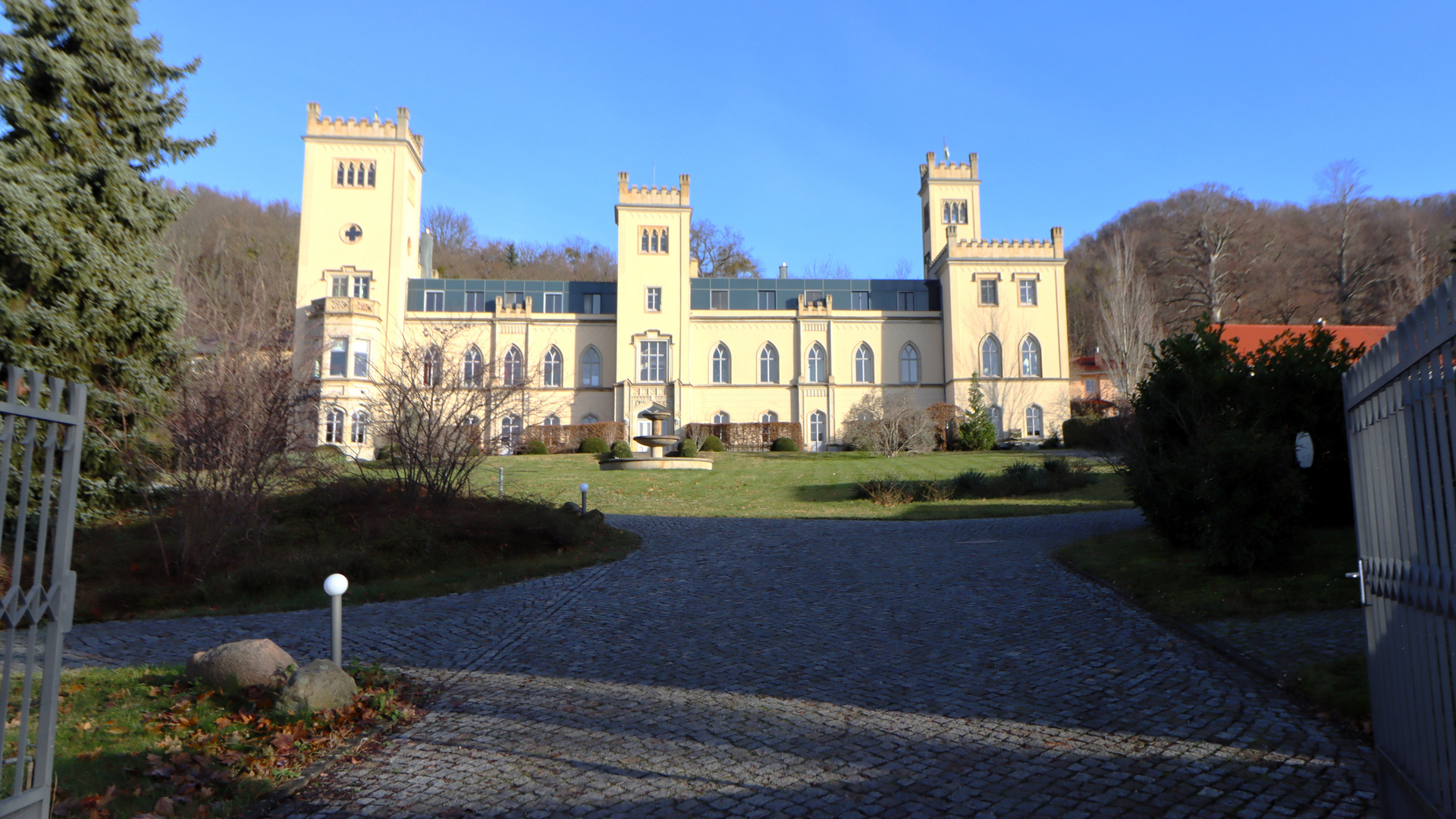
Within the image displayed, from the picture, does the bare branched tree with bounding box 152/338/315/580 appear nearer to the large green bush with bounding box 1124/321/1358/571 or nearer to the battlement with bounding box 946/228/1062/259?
the large green bush with bounding box 1124/321/1358/571

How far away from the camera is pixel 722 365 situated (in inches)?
1628

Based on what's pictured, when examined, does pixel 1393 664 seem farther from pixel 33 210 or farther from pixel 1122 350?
pixel 1122 350

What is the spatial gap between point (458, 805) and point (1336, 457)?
35.0 feet

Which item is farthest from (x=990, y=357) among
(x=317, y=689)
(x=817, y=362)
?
(x=317, y=689)

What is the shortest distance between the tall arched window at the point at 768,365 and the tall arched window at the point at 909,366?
19.7 feet

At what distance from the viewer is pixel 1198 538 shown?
9.03 m

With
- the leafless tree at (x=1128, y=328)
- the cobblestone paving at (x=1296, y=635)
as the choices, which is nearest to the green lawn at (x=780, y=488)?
the leafless tree at (x=1128, y=328)

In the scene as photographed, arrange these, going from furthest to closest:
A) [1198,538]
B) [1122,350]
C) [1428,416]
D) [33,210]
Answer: [1122,350]
[33,210]
[1198,538]
[1428,416]

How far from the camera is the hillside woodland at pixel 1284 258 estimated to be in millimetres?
42812

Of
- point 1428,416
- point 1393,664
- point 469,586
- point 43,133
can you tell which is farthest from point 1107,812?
point 43,133

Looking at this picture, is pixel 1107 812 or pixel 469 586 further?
pixel 469 586

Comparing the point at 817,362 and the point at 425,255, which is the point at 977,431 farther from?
the point at 425,255

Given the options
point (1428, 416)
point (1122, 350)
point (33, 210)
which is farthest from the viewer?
point (1122, 350)

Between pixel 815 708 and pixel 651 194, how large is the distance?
124ft
